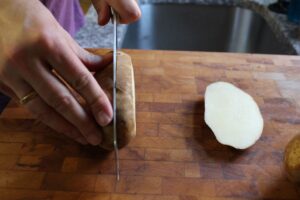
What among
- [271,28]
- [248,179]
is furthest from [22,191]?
[271,28]

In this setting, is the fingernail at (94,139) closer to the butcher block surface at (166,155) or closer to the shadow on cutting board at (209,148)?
the butcher block surface at (166,155)

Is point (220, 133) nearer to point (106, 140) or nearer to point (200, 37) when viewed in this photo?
point (106, 140)

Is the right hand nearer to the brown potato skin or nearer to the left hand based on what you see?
the brown potato skin

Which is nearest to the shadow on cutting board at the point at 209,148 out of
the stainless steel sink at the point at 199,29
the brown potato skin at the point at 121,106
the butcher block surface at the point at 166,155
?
the butcher block surface at the point at 166,155

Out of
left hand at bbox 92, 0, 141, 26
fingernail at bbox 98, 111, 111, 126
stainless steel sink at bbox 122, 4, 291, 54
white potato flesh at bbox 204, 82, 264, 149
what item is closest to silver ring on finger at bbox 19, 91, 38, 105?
fingernail at bbox 98, 111, 111, 126

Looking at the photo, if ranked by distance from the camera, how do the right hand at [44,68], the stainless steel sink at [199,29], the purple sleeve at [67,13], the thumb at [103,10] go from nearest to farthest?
1. the right hand at [44,68]
2. the thumb at [103,10]
3. the purple sleeve at [67,13]
4. the stainless steel sink at [199,29]

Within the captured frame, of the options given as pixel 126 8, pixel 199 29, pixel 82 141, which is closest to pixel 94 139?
pixel 82 141

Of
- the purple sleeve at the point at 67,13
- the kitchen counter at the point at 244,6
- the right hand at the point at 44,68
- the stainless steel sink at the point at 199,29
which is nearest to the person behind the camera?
the right hand at the point at 44,68
